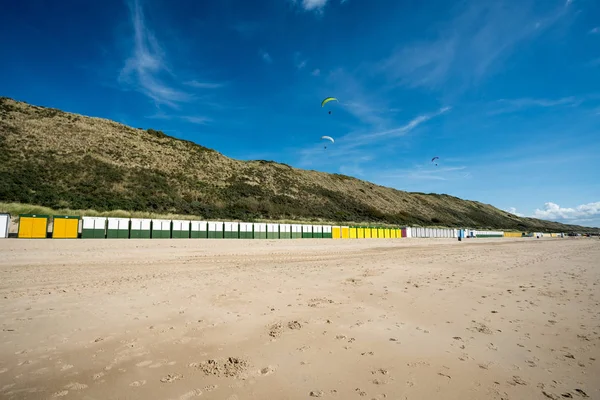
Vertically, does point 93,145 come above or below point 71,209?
above

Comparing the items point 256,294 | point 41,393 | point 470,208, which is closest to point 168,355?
point 41,393

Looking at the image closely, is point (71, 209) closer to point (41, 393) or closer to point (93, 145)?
point (93, 145)

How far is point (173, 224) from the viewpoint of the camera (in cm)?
2742

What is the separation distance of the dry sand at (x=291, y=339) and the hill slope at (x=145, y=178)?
33.5 m

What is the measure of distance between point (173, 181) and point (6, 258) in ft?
124

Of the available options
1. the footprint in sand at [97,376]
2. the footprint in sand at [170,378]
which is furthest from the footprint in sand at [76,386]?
the footprint in sand at [170,378]

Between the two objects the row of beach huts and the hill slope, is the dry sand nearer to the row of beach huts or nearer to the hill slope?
the row of beach huts

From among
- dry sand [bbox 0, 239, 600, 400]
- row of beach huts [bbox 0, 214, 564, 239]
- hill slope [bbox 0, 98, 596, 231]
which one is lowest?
dry sand [bbox 0, 239, 600, 400]

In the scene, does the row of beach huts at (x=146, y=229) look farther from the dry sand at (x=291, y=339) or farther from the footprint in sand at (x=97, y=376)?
the footprint in sand at (x=97, y=376)

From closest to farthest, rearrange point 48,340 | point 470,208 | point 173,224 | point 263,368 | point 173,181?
1. point 263,368
2. point 48,340
3. point 173,224
4. point 173,181
5. point 470,208

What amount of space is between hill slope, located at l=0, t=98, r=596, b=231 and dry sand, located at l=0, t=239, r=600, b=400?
110 ft

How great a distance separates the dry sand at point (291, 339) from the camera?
353cm

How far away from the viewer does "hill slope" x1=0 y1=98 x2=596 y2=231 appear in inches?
1472

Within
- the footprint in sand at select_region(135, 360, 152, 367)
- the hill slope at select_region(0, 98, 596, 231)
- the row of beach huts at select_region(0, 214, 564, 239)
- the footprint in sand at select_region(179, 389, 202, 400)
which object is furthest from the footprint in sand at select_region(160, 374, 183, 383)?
the hill slope at select_region(0, 98, 596, 231)
